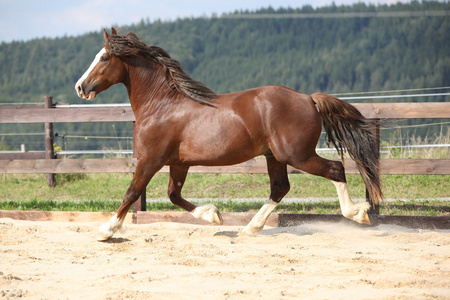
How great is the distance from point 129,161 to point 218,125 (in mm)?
1921

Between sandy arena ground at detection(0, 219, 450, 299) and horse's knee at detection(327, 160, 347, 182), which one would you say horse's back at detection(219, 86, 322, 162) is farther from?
sandy arena ground at detection(0, 219, 450, 299)

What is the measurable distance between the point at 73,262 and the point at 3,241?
1213 mm

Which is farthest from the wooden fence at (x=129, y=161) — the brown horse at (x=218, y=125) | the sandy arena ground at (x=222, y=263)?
the sandy arena ground at (x=222, y=263)

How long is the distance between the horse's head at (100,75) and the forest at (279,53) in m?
63.7

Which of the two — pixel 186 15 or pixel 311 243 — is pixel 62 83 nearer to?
pixel 186 15

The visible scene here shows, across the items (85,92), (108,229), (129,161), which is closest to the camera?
(108,229)

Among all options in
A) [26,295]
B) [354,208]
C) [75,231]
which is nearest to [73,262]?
[26,295]

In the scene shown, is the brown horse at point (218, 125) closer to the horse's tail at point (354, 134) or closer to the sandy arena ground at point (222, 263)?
the horse's tail at point (354, 134)

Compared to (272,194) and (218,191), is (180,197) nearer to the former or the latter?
(272,194)

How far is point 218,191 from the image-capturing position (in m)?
9.73

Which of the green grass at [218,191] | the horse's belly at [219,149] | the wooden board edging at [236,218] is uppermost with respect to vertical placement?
the horse's belly at [219,149]

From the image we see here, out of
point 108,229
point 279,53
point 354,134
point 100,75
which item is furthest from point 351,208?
point 279,53

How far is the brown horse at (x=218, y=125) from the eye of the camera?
5.26 m

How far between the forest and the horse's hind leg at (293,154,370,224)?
64580 millimetres
